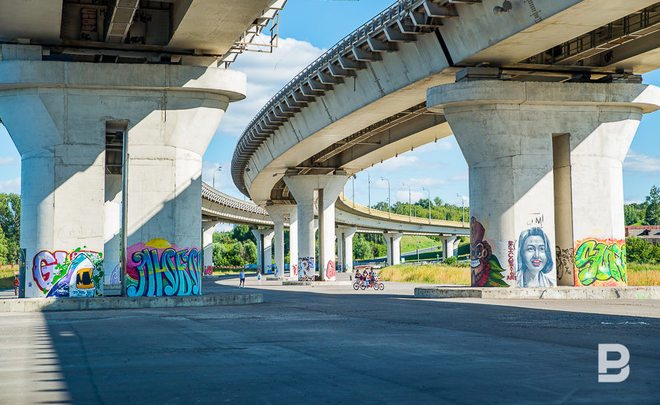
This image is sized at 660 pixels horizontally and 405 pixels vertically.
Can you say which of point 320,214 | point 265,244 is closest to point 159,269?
point 320,214

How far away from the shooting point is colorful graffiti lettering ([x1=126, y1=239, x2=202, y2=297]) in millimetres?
28578

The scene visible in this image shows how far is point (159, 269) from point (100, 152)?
4727mm

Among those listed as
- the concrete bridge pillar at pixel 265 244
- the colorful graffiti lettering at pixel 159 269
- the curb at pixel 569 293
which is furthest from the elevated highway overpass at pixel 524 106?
the concrete bridge pillar at pixel 265 244

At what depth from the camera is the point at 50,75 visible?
27969 mm

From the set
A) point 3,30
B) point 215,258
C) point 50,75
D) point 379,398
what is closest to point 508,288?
point 50,75

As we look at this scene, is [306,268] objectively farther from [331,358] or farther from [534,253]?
[331,358]

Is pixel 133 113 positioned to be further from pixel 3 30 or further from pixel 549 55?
pixel 549 55

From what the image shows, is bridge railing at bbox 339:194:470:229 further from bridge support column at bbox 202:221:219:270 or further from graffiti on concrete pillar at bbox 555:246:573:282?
graffiti on concrete pillar at bbox 555:246:573:282

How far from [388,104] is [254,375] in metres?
27.9

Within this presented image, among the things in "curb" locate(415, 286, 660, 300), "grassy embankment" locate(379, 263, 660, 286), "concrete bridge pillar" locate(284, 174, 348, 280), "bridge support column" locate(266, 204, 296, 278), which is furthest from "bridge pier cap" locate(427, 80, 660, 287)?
"bridge support column" locate(266, 204, 296, 278)

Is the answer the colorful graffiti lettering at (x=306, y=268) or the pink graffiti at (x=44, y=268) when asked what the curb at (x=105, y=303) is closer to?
the pink graffiti at (x=44, y=268)

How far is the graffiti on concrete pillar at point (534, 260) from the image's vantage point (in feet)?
104

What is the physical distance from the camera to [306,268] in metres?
66.5

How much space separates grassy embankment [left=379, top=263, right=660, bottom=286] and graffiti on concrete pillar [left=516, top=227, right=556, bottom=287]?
10091mm
